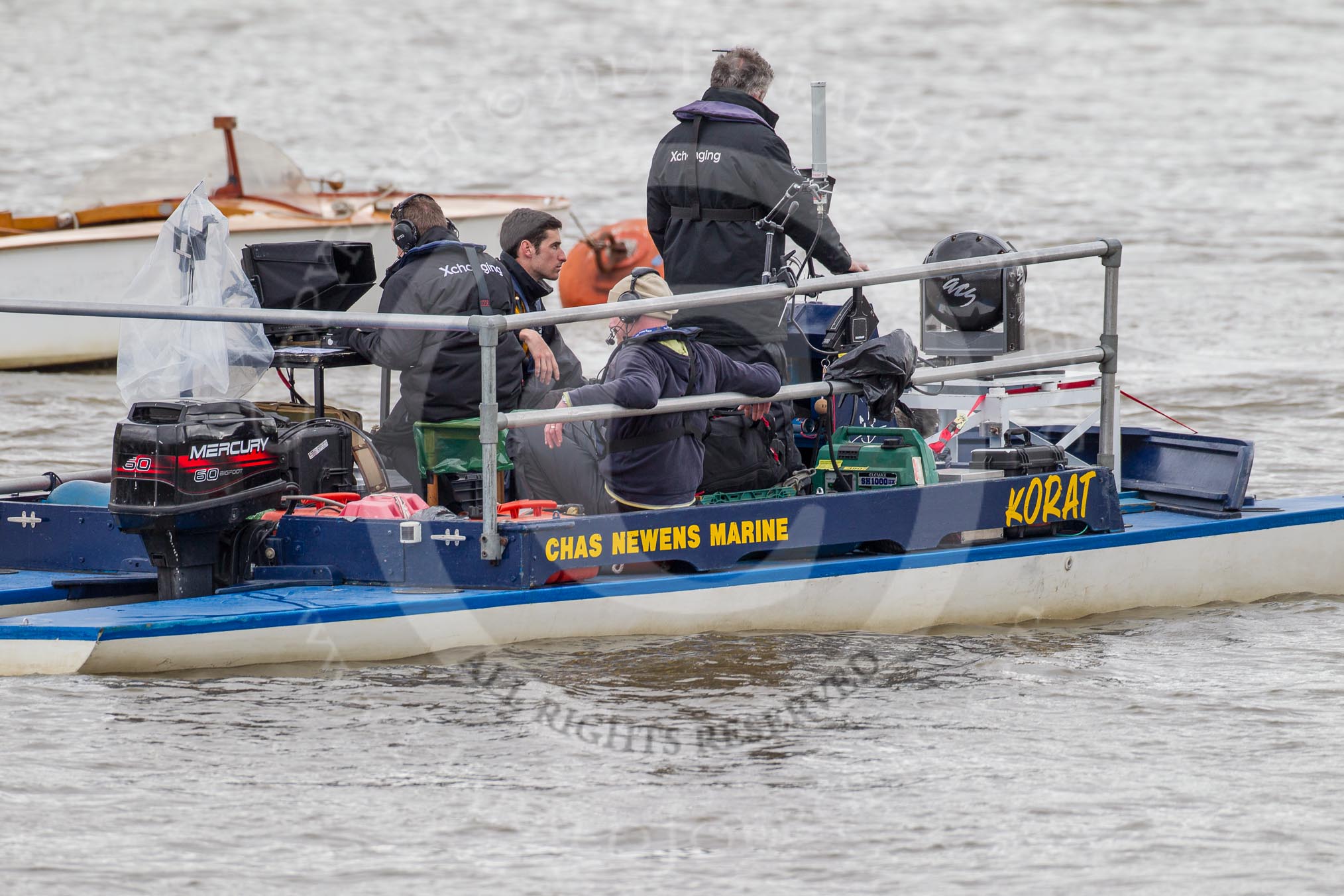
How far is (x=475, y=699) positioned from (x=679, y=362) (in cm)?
128

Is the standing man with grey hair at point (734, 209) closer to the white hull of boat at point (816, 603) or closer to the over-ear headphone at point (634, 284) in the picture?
the over-ear headphone at point (634, 284)

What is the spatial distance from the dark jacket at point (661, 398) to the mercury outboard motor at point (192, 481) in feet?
3.58

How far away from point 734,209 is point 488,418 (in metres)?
1.53

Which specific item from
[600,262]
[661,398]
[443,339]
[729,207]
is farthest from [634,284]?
[600,262]

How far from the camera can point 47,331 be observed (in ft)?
44.0

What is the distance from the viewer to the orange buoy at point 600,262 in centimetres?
1458

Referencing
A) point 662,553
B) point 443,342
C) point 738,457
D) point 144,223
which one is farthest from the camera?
point 144,223

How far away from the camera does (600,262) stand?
14.6 meters

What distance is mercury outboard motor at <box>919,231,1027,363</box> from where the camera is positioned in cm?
688

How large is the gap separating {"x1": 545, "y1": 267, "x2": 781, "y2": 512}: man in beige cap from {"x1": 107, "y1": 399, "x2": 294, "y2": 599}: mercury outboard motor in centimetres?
99

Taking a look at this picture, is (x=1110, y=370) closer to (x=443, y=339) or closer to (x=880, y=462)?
(x=880, y=462)

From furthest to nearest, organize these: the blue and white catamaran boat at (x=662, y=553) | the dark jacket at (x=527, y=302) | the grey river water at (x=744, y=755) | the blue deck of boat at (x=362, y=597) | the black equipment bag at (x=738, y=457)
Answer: the dark jacket at (x=527, y=302), the black equipment bag at (x=738, y=457), the blue and white catamaran boat at (x=662, y=553), the blue deck of boat at (x=362, y=597), the grey river water at (x=744, y=755)

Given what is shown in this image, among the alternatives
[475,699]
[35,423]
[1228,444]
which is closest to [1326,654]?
[1228,444]

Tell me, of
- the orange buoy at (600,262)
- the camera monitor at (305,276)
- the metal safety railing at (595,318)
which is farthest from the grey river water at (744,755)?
the orange buoy at (600,262)
